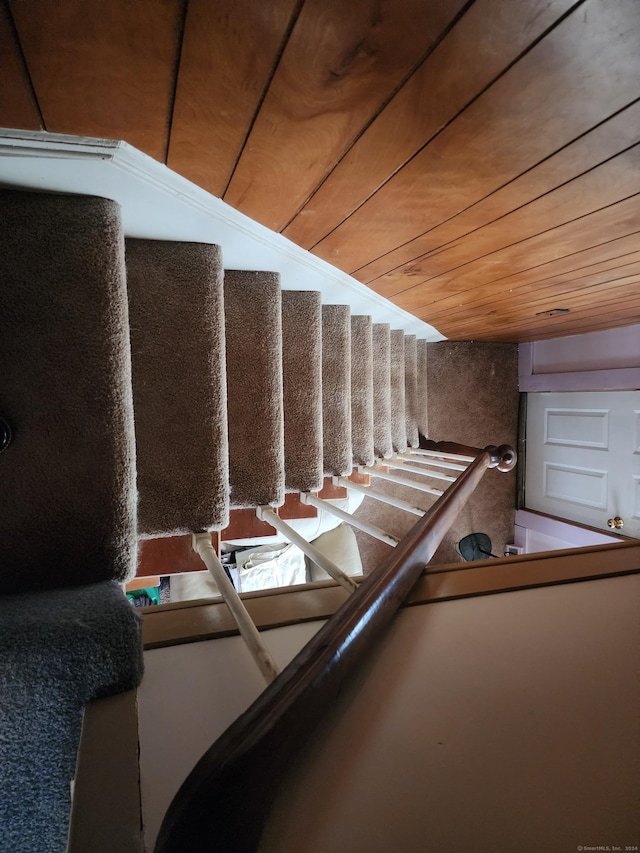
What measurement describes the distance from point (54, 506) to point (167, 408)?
1.44ft

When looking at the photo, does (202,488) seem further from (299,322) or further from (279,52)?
(279,52)

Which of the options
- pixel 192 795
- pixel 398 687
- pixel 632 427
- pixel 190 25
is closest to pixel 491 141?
pixel 190 25

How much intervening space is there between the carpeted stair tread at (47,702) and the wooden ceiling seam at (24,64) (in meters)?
0.87

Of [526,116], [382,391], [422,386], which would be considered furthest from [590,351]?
[526,116]

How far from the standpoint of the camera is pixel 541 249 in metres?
1.43

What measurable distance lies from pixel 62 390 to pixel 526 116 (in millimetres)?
1105

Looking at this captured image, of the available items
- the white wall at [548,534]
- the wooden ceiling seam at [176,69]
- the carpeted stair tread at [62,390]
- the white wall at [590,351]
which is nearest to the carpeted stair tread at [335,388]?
the carpeted stair tread at [62,390]

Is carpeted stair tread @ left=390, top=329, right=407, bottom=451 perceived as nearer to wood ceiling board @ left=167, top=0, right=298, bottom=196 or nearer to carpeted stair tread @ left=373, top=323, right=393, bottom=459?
carpeted stair tread @ left=373, top=323, right=393, bottom=459

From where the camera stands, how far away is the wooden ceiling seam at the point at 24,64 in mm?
616

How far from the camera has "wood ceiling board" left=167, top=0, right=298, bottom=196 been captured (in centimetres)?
63

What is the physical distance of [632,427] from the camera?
330 centimetres

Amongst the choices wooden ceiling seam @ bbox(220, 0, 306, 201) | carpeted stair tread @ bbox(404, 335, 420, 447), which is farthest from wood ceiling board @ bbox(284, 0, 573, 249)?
carpeted stair tread @ bbox(404, 335, 420, 447)

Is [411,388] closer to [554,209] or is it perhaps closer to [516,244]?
[516,244]

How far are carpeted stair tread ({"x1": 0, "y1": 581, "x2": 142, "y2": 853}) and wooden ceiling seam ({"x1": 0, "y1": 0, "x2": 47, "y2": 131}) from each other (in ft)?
2.86
